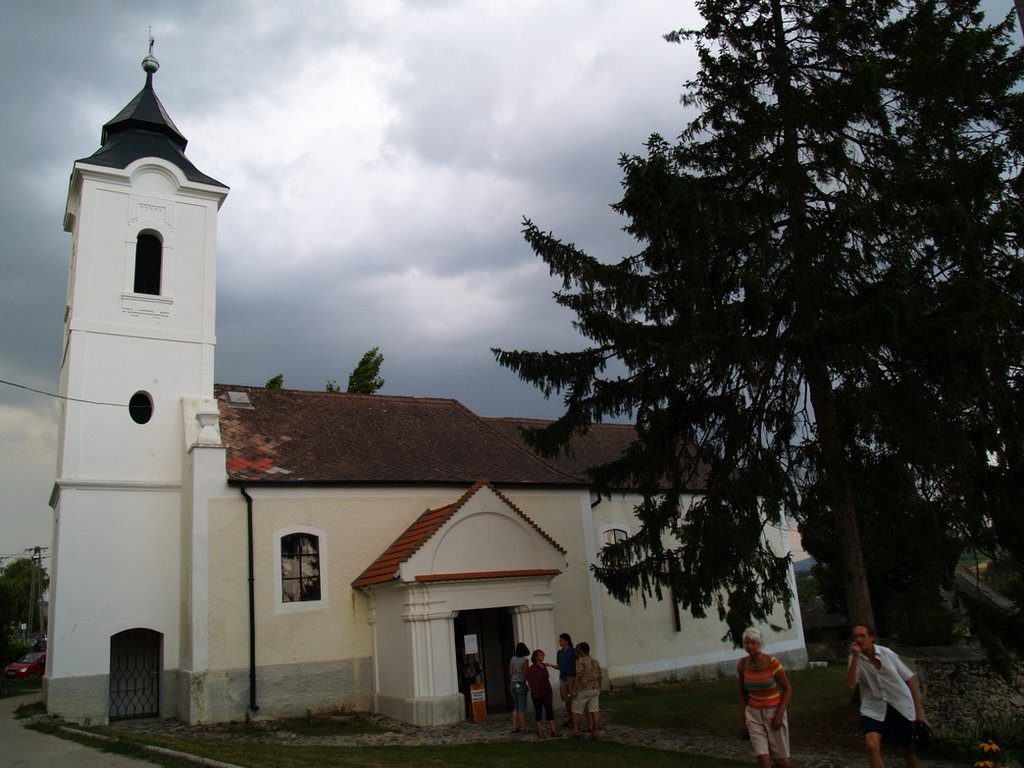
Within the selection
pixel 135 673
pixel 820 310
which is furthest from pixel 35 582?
pixel 820 310

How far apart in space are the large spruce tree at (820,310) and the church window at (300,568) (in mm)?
7382

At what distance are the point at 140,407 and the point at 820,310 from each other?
1554 centimetres

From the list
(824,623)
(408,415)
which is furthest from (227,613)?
(824,623)

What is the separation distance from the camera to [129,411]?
18578mm

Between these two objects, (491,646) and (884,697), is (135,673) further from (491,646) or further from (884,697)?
(884,697)

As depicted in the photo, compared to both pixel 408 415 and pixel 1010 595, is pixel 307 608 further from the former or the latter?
pixel 1010 595

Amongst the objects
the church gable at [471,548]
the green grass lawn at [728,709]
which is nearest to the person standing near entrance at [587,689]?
the green grass lawn at [728,709]

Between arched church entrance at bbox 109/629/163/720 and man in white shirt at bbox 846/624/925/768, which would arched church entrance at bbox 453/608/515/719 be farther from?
man in white shirt at bbox 846/624/925/768

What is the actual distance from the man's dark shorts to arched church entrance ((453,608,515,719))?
420 inches

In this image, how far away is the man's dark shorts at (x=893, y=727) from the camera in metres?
7.73

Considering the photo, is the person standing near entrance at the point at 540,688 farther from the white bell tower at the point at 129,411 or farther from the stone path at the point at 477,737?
the white bell tower at the point at 129,411

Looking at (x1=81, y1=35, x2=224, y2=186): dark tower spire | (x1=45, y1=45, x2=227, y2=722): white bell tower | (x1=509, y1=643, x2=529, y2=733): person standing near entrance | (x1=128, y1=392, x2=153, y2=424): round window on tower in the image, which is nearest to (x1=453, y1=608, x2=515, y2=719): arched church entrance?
(x1=509, y1=643, x2=529, y2=733): person standing near entrance

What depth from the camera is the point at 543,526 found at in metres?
20.6

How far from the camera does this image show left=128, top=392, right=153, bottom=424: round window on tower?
18688 mm
